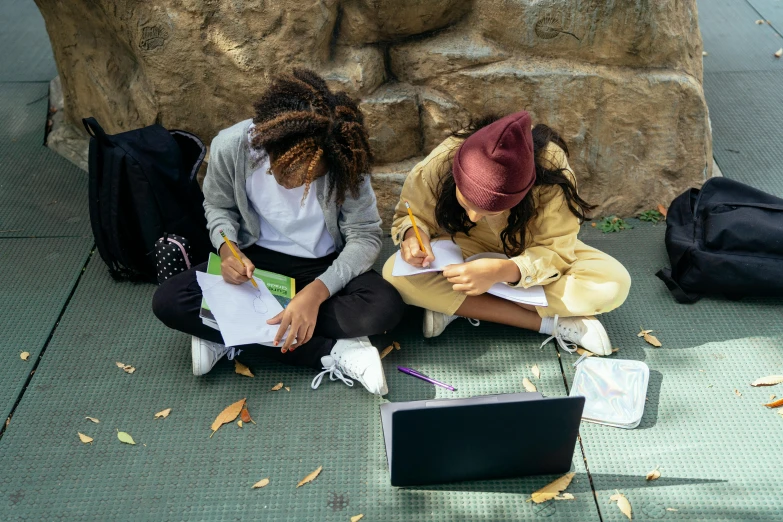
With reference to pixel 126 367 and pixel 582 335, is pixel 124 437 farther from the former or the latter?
pixel 582 335

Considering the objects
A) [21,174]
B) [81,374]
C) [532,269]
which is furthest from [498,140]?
[21,174]

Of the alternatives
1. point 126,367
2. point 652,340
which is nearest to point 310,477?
point 126,367

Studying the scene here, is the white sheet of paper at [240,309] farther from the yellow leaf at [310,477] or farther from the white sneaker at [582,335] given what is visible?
the white sneaker at [582,335]

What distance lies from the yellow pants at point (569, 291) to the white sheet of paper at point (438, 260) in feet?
0.25

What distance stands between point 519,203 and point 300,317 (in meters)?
0.86

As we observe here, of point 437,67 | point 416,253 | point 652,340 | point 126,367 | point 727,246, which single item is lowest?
point 126,367

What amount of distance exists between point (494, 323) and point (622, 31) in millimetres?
1311

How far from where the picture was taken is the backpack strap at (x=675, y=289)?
2.93 m

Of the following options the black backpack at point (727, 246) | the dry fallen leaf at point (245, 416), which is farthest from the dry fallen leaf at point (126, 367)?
the black backpack at point (727, 246)

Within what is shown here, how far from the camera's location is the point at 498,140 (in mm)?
2232

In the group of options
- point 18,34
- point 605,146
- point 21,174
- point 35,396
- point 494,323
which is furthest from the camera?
point 18,34

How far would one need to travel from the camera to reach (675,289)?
2.96 m

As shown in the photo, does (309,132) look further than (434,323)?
No

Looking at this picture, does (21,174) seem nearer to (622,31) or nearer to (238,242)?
(238,242)
